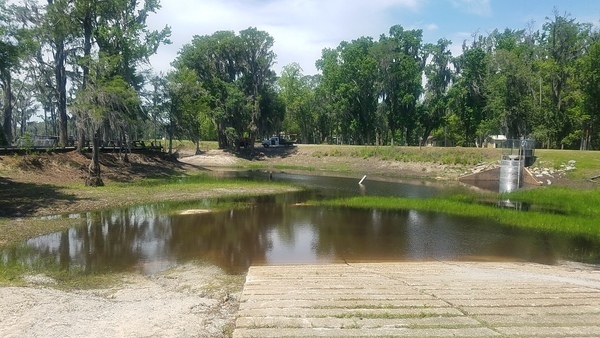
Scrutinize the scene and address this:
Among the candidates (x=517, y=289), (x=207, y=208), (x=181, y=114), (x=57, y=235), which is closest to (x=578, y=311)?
(x=517, y=289)

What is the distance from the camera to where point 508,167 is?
47.9 m

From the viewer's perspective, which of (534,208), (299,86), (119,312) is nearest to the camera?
(119,312)

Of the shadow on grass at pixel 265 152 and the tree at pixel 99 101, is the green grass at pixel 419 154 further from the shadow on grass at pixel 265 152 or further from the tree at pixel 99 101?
the tree at pixel 99 101

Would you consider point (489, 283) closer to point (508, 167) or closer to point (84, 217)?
point (84, 217)

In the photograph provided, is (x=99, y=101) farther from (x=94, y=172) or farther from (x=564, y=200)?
(x=564, y=200)

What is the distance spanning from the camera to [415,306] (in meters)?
8.03

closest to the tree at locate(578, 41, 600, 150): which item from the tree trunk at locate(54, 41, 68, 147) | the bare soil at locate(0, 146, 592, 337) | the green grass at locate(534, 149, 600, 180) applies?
the green grass at locate(534, 149, 600, 180)

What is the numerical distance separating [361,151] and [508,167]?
2709cm

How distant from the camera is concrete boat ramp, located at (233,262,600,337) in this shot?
6.93 metres

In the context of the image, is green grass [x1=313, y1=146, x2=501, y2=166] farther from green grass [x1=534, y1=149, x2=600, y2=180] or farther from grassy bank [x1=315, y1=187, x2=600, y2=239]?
grassy bank [x1=315, y1=187, x2=600, y2=239]

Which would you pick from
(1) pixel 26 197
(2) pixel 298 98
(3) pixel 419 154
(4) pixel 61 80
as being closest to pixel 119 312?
(1) pixel 26 197

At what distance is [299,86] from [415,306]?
304ft

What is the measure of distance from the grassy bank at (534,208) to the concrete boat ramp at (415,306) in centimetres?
1316

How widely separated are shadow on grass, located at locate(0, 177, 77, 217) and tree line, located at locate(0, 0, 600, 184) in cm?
558
